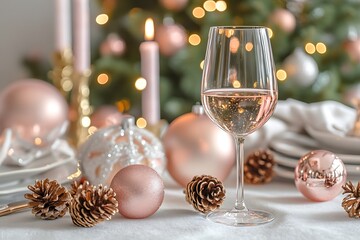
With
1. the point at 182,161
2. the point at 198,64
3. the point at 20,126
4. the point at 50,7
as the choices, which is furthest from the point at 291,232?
the point at 50,7

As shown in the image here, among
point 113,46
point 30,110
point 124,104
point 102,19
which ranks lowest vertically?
point 124,104

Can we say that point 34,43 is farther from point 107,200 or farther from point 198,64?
point 107,200

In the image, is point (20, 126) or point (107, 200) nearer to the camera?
point (107, 200)

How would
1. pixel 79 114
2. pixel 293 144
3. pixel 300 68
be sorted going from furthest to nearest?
pixel 300 68
pixel 79 114
pixel 293 144

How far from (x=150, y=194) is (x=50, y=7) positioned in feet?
7.32

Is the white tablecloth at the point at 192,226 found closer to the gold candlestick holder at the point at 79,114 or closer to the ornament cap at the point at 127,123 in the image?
the ornament cap at the point at 127,123

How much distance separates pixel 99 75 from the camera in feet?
8.29

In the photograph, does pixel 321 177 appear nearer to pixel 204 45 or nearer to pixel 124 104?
pixel 204 45

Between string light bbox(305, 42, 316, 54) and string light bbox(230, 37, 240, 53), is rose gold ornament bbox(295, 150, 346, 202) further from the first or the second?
string light bbox(305, 42, 316, 54)

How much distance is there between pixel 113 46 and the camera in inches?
99.7

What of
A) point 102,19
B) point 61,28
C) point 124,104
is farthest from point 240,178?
point 102,19

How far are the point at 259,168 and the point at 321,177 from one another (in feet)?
0.54

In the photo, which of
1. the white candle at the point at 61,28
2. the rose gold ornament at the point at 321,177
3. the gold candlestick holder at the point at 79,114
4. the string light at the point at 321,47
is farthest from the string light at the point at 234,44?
the string light at the point at 321,47

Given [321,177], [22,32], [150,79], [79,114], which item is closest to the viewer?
[321,177]
